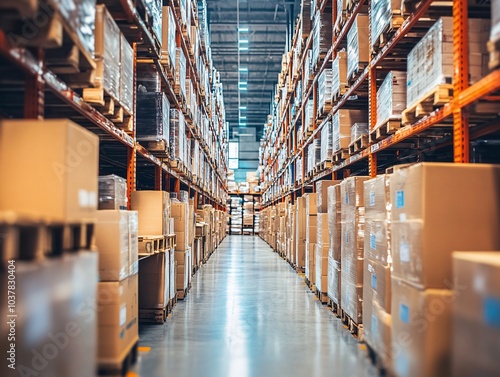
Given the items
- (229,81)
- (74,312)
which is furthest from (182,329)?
(229,81)

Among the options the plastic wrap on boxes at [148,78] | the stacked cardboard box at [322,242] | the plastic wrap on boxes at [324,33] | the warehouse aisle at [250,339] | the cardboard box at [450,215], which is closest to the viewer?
the cardboard box at [450,215]

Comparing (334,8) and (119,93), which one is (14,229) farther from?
(334,8)

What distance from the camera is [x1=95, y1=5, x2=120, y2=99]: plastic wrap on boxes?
140 inches

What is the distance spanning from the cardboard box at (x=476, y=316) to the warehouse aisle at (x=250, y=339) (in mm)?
1579

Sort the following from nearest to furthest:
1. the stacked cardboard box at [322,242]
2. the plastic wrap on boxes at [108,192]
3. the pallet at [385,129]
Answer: the plastic wrap on boxes at [108,192]
the pallet at [385,129]
the stacked cardboard box at [322,242]

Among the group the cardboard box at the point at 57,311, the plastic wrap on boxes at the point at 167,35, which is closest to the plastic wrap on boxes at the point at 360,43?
the plastic wrap on boxes at the point at 167,35

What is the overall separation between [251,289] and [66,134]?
5677mm

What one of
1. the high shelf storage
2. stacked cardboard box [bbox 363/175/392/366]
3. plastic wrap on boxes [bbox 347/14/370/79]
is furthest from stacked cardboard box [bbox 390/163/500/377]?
the high shelf storage

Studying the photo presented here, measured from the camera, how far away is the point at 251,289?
7.66 m

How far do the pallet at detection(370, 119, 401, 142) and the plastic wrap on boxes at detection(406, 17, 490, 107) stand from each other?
1.51 ft

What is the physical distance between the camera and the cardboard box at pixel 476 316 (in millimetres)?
1982

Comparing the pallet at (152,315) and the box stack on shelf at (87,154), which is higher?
the box stack on shelf at (87,154)

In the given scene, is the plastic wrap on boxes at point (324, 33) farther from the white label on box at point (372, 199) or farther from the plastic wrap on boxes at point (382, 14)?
the white label on box at point (372, 199)

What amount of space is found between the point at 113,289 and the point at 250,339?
1760mm
